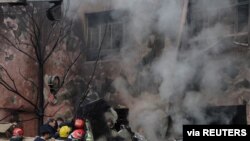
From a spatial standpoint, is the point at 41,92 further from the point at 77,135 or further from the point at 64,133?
the point at 77,135

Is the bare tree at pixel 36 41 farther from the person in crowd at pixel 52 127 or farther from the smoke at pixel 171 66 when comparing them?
the person in crowd at pixel 52 127

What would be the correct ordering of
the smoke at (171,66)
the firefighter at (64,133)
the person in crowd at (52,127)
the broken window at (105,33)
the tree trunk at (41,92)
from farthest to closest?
the tree trunk at (41,92) → the broken window at (105,33) → the smoke at (171,66) → the person in crowd at (52,127) → the firefighter at (64,133)

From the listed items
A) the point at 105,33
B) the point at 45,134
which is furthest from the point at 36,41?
the point at 45,134

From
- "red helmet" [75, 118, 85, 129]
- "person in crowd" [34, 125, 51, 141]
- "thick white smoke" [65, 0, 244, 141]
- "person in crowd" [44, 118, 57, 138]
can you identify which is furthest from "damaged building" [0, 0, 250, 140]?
"person in crowd" [34, 125, 51, 141]

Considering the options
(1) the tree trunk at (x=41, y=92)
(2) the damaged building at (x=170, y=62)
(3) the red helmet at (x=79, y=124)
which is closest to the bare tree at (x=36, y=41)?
(1) the tree trunk at (x=41, y=92)

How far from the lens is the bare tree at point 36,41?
1450 cm

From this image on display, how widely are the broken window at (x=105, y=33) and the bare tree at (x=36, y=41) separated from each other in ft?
1.54

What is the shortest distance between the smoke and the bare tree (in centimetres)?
219

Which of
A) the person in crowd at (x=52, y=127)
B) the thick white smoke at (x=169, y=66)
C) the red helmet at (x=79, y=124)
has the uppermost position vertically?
the thick white smoke at (x=169, y=66)

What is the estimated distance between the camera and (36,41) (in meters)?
14.4

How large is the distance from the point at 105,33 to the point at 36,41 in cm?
202

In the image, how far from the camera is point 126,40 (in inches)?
526

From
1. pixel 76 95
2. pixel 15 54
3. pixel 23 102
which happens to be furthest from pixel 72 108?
pixel 15 54

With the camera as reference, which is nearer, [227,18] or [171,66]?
[227,18]
